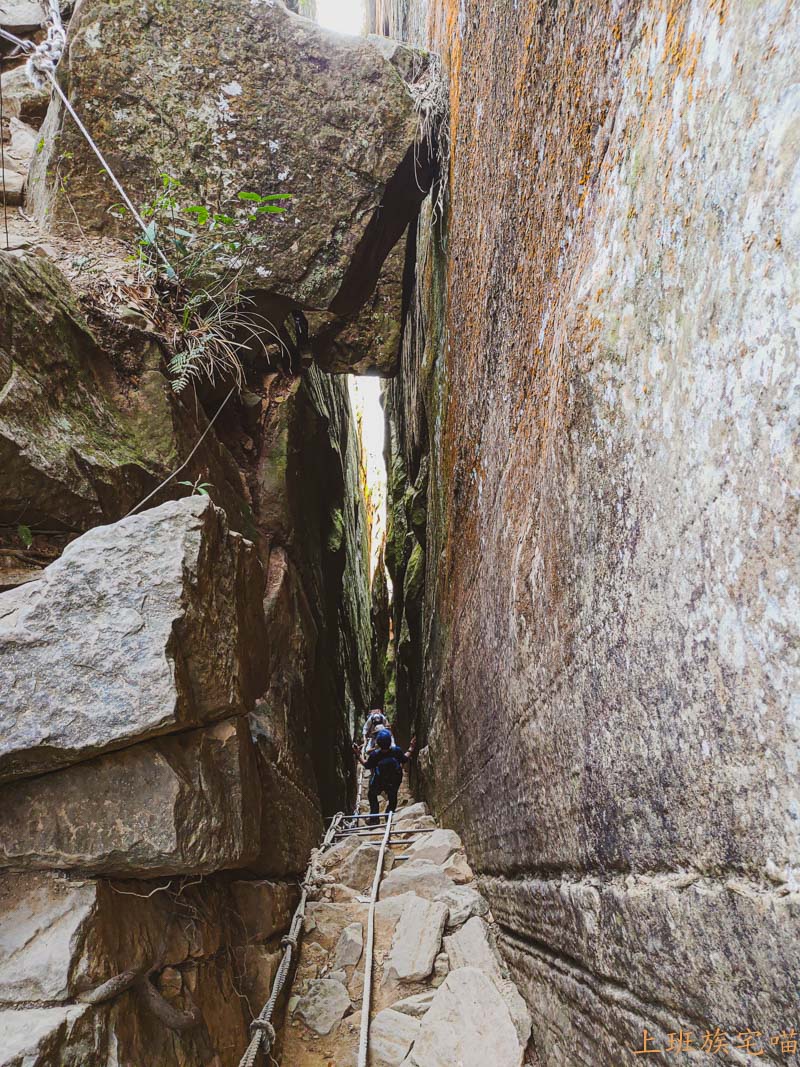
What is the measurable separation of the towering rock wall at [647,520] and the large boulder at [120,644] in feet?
3.94

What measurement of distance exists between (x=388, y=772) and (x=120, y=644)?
6.71 m

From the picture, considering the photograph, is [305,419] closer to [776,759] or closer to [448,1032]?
[448,1032]

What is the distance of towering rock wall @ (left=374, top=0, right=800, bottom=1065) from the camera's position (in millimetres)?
1067

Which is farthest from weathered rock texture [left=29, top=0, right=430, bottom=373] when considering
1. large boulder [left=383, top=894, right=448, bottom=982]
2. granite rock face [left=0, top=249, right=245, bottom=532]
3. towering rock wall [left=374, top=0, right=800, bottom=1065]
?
large boulder [left=383, top=894, right=448, bottom=982]

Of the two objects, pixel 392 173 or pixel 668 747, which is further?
pixel 392 173

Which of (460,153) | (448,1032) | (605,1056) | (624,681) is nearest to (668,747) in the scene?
(624,681)

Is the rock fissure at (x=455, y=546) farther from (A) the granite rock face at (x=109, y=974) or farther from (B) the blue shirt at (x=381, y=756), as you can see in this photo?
(B) the blue shirt at (x=381, y=756)

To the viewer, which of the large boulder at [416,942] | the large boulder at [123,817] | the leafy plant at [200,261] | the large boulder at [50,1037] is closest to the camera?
the large boulder at [50,1037]

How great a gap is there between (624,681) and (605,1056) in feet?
3.89

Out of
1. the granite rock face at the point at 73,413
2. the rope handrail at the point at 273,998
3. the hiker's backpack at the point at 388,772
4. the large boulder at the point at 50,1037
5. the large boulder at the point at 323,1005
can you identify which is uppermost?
the granite rock face at the point at 73,413

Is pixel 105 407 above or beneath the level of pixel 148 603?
above

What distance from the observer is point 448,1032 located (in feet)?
8.43

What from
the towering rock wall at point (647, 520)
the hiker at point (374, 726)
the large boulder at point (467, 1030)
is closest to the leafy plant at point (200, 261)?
the towering rock wall at point (647, 520)

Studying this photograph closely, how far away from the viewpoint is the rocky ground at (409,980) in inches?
101
